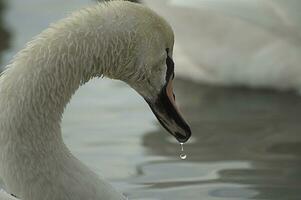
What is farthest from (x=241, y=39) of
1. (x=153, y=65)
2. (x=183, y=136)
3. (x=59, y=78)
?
(x=59, y=78)

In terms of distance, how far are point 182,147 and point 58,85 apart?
75.4 inches

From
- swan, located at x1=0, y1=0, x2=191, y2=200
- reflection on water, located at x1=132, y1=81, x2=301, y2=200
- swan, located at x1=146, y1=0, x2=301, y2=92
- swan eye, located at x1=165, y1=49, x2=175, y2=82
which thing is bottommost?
swan, located at x1=0, y1=0, x2=191, y2=200

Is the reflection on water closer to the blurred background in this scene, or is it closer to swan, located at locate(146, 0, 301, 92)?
the blurred background

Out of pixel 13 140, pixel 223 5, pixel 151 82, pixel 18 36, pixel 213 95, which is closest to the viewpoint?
pixel 13 140

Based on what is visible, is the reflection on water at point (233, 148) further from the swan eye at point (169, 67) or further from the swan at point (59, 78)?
the swan at point (59, 78)

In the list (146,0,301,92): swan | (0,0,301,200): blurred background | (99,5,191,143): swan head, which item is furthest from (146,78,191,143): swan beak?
(146,0,301,92): swan

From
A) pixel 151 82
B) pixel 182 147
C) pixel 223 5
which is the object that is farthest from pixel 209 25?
pixel 151 82

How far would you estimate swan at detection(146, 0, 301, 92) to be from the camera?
278 inches

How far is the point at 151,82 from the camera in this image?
186 inches

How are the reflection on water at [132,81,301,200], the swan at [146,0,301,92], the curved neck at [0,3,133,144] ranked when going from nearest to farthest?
the curved neck at [0,3,133,144] < the reflection on water at [132,81,301,200] < the swan at [146,0,301,92]

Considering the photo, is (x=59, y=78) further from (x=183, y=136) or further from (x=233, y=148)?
(x=233, y=148)

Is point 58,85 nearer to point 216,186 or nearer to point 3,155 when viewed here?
point 3,155

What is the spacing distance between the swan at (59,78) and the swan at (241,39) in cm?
246

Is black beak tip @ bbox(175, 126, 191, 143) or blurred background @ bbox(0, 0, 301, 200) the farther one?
blurred background @ bbox(0, 0, 301, 200)
